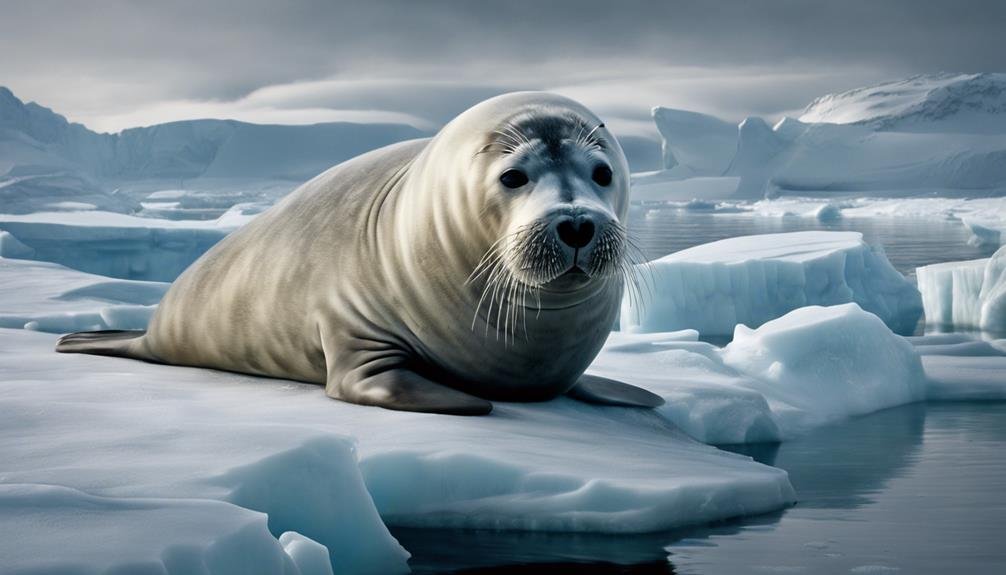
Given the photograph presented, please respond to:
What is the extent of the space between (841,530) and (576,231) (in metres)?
1.01

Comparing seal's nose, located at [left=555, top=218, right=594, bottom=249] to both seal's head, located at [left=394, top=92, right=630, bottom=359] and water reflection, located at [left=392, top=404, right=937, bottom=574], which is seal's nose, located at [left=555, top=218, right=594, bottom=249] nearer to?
seal's head, located at [left=394, top=92, right=630, bottom=359]

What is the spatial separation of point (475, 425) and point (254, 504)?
0.97 meters

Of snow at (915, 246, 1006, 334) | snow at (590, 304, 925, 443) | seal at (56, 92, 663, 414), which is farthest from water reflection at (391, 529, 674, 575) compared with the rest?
snow at (915, 246, 1006, 334)

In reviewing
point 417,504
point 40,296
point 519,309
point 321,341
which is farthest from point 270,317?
point 40,296

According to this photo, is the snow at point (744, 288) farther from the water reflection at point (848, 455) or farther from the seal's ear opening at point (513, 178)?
the seal's ear opening at point (513, 178)

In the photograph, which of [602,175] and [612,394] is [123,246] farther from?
[602,175]

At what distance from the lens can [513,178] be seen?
11.1ft

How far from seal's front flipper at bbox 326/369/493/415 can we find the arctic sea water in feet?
2.08

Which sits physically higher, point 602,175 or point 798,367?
point 602,175

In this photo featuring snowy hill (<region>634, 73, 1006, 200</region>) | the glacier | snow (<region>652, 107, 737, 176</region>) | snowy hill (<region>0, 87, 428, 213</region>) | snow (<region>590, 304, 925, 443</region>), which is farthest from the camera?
snowy hill (<region>0, 87, 428, 213</region>)

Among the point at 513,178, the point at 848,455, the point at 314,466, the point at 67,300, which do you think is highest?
the point at 513,178

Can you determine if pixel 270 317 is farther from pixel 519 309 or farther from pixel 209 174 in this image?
pixel 209 174

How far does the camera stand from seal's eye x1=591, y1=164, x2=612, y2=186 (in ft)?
11.2

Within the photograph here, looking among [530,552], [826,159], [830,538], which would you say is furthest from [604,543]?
[826,159]
